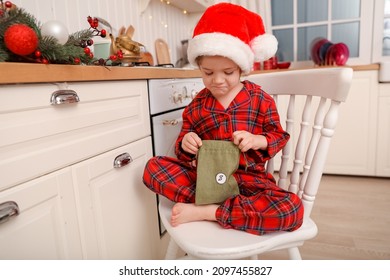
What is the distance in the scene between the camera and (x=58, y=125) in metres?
0.71

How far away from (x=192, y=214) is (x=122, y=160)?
0.28 m

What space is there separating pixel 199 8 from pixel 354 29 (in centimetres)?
129

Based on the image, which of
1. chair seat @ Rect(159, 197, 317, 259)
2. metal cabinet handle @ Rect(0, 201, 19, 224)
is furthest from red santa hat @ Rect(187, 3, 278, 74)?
metal cabinet handle @ Rect(0, 201, 19, 224)

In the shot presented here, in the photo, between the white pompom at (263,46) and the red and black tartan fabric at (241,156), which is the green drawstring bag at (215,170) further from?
the white pompom at (263,46)

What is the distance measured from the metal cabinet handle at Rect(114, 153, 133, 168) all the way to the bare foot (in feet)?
0.78

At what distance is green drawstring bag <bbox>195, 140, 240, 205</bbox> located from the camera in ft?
2.59

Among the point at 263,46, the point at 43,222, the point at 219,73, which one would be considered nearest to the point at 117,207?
the point at 43,222

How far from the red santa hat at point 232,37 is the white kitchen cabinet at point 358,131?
5.47 ft

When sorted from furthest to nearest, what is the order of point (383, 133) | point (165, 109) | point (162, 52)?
point (383, 133) < point (162, 52) < point (165, 109)

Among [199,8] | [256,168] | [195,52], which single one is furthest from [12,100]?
[199,8]

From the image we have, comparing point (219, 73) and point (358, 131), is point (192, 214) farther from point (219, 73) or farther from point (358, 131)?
point (358, 131)

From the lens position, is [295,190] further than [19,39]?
Yes

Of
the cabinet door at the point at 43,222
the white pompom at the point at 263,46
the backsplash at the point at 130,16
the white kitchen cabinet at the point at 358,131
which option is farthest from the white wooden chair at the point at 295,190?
the white kitchen cabinet at the point at 358,131

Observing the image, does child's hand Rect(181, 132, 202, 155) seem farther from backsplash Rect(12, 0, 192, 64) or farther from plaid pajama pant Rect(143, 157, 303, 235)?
backsplash Rect(12, 0, 192, 64)
